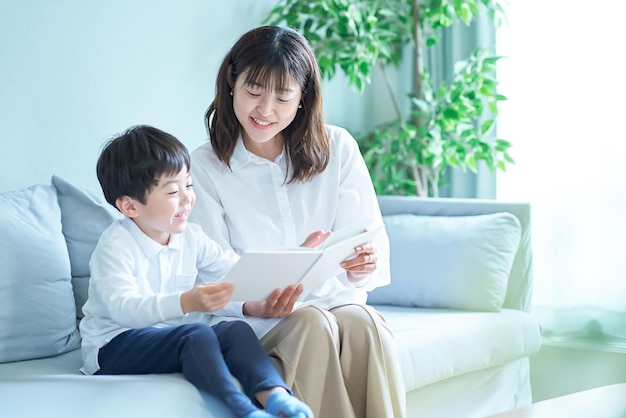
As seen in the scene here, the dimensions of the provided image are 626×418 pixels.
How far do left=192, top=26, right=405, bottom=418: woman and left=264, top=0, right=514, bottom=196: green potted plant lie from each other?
97 centimetres

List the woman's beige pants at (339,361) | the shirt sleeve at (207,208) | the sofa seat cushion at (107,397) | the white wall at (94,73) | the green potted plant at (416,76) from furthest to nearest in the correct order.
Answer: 1. the green potted plant at (416,76)
2. the white wall at (94,73)
3. the shirt sleeve at (207,208)
4. the woman's beige pants at (339,361)
5. the sofa seat cushion at (107,397)

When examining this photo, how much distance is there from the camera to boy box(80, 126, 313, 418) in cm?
175

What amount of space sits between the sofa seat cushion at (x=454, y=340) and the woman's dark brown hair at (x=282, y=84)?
55 centimetres

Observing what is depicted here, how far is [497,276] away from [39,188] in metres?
1.39

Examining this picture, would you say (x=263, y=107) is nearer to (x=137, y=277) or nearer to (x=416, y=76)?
(x=137, y=277)

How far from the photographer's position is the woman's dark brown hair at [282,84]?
84.0 inches

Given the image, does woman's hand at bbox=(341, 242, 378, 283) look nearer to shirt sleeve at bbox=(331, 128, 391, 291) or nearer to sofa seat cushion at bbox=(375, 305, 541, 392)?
shirt sleeve at bbox=(331, 128, 391, 291)

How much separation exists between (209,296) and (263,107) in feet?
1.84

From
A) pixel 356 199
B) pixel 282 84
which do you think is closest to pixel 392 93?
pixel 356 199

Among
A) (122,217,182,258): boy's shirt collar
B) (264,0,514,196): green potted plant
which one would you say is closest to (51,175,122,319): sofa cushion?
(122,217,182,258): boy's shirt collar

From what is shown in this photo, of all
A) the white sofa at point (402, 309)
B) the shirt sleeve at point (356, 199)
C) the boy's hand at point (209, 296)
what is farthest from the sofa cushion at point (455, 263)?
the boy's hand at point (209, 296)

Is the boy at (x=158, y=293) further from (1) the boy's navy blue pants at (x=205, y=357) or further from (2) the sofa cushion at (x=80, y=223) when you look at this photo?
(2) the sofa cushion at (x=80, y=223)

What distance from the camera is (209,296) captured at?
1.75 metres

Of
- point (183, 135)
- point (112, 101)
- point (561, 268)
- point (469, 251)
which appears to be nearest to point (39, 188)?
point (112, 101)
